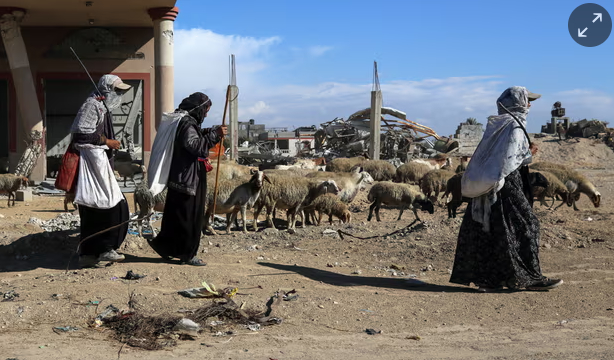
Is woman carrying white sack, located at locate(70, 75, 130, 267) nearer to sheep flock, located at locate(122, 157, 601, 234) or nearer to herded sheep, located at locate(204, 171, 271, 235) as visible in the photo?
Result: sheep flock, located at locate(122, 157, 601, 234)

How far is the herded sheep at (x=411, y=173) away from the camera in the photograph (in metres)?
20.6

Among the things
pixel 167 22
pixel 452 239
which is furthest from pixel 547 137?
pixel 452 239

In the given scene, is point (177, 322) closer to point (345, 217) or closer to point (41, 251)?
point (41, 251)

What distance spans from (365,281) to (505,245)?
5.14ft

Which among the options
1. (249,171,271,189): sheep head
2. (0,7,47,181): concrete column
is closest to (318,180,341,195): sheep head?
(249,171,271,189): sheep head

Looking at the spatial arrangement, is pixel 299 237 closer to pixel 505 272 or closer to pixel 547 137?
pixel 505 272

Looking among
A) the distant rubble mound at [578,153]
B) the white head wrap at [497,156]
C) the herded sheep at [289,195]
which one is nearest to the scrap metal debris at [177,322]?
the white head wrap at [497,156]

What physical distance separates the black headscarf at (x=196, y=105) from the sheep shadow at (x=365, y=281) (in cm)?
187

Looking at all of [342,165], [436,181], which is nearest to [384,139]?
[342,165]

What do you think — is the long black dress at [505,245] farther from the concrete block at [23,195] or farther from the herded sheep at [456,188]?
the concrete block at [23,195]

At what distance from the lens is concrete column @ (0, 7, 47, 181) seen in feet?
53.8

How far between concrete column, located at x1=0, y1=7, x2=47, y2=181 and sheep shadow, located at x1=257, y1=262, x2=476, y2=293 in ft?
38.9

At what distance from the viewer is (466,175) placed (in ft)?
21.0

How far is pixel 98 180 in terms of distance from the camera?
658 centimetres
